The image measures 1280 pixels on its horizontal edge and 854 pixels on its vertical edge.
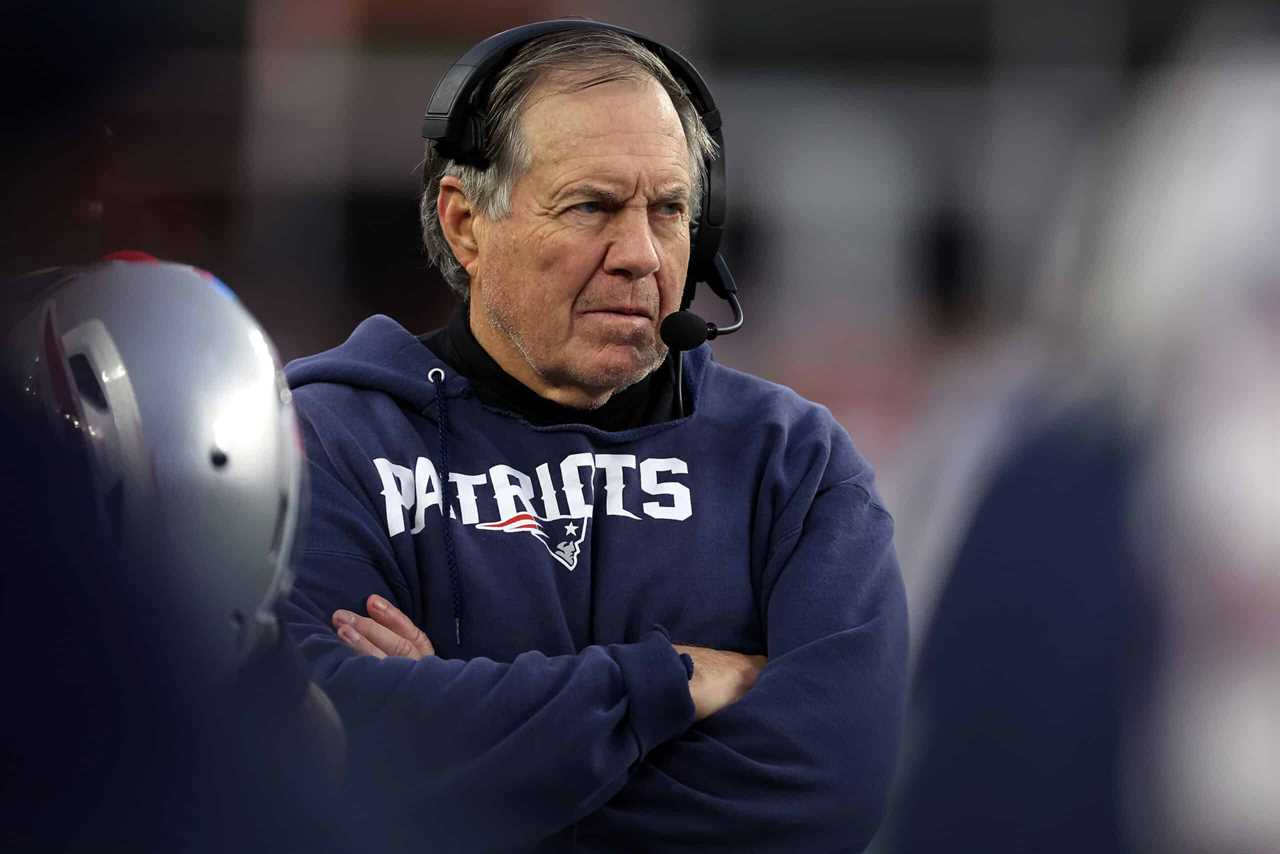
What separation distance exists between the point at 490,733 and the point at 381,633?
14cm

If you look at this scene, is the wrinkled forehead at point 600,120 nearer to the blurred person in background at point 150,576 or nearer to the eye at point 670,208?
the eye at point 670,208

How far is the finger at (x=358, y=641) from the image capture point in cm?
129

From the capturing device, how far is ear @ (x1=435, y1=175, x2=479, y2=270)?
1514 millimetres

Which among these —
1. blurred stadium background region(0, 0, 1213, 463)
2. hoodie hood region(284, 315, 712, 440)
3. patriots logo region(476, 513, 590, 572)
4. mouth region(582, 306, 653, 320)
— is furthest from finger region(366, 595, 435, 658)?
blurred stadium background region(0, 0, 1213, 463)

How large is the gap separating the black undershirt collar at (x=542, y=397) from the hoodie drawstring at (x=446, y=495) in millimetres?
36

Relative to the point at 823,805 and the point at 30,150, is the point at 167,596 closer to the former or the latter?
the point at 30,150

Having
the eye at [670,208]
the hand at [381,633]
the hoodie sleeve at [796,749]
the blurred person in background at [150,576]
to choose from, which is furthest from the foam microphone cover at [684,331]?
the blurred person in background at [150,576]

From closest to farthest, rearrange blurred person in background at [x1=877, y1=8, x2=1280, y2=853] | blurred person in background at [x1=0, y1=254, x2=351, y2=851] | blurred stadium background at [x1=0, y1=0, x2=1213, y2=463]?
blurred person in background at [x1=0, y1=254, x2=351, y2=851] < blurred person in background at [x1=877, y1=8, x2=1280, y2=853] < blurred stadium background at [x1=0, y1=0, x2=1213, y2=463]

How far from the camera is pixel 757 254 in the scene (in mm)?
3803

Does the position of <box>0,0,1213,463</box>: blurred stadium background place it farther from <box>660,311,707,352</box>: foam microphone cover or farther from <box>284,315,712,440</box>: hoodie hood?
<box>660,311,707,352</box>: foam microphone cover

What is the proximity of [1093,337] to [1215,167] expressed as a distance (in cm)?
19

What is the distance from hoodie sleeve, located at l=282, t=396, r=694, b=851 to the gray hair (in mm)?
464

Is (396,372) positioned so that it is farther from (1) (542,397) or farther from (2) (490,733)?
(2) (490,733)

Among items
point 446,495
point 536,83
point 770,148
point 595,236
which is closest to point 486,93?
point 536,83
